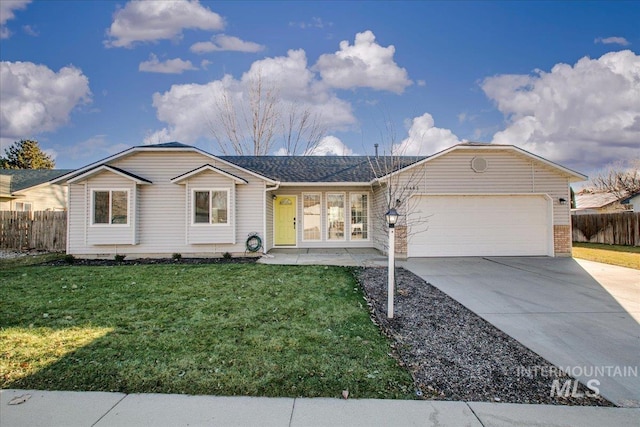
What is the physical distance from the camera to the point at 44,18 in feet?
38.6

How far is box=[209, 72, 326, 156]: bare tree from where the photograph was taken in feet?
79.3

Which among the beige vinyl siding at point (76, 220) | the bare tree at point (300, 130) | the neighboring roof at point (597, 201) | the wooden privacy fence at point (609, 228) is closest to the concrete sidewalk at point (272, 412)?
the beige vinyl siding at point (76, 220)

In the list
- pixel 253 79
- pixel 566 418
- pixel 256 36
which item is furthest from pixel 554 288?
pixel 253 79

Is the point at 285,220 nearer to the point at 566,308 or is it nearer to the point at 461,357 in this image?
the point at 566,308

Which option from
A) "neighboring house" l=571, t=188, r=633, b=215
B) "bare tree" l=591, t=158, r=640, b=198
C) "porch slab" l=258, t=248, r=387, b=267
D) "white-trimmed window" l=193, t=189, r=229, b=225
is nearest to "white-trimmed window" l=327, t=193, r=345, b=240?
"porch slab" l=258, t=248, r=387, b=267

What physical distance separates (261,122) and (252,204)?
14.9m

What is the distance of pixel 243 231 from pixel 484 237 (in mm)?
8897

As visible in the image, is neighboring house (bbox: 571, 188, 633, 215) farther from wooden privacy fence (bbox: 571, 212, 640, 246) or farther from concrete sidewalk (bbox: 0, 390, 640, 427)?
concrete sidewalk (bbox: 0, 390, 640, 427)

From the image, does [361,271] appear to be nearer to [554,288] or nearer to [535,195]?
[554,288]

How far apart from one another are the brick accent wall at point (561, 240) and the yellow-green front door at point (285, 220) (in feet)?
32.8

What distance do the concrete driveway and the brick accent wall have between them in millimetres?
1107

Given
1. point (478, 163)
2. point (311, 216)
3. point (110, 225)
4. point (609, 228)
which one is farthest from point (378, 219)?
point (609, 228)

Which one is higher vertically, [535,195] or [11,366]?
[535,195]

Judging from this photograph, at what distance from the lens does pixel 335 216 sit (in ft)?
45.2
